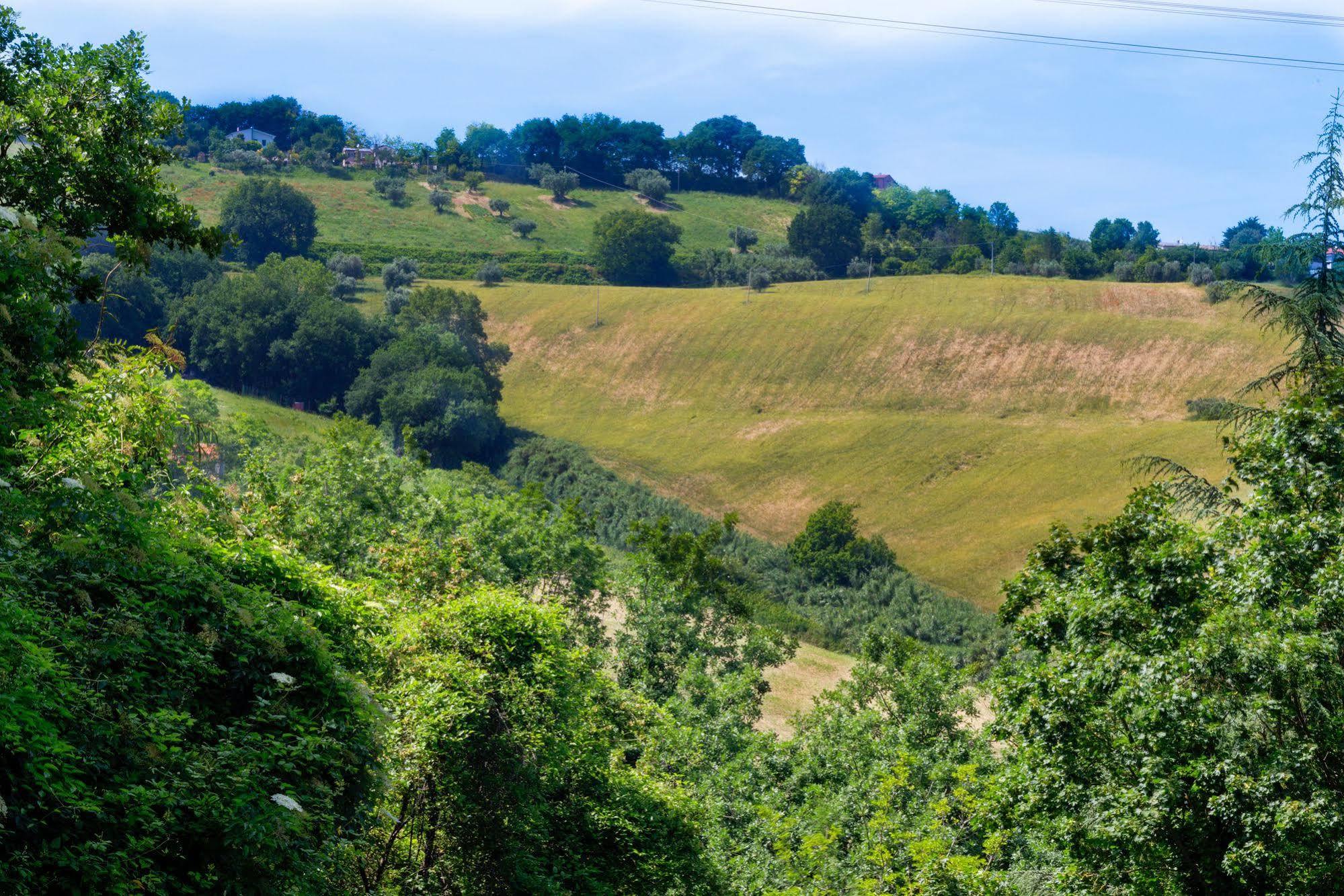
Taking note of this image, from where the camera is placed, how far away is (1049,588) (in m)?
20.5

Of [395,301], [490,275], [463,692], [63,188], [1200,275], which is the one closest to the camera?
[63,188]

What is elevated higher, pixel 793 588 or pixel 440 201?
pixel 440 201

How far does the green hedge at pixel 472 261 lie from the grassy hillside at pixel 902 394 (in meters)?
8.78

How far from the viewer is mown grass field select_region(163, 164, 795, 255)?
158 m

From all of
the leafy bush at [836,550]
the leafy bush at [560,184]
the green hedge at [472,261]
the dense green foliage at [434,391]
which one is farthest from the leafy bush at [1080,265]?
the leafy bush at [560,184]

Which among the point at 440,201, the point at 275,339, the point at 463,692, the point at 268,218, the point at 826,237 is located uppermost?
the point at 826,237

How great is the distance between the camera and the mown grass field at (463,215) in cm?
15788

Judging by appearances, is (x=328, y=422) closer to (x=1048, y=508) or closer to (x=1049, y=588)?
(x=1048, y=508)

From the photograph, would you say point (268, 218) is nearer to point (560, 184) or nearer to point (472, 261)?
point (472, 261)

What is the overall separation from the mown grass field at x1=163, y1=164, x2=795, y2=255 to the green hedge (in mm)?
1857

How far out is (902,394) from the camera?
10938 centimetres

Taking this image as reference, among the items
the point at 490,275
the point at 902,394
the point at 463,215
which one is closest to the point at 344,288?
the point at 490,275

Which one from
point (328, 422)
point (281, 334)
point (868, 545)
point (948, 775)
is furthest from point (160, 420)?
point (281, 334)

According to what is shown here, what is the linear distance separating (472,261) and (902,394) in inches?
2659
